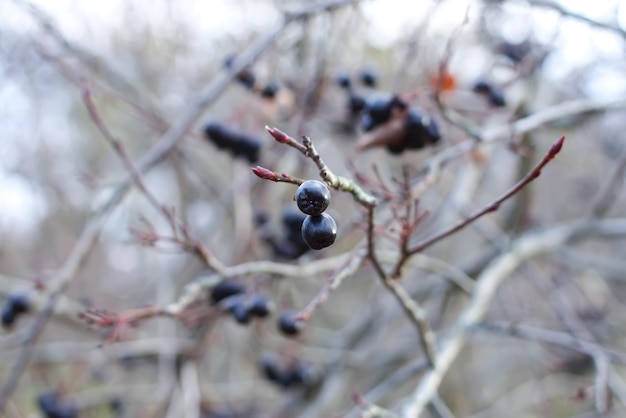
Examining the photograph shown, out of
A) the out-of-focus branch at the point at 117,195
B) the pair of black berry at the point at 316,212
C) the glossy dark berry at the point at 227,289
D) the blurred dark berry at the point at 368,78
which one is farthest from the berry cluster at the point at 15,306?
the pair of black berry at the point at 316,212

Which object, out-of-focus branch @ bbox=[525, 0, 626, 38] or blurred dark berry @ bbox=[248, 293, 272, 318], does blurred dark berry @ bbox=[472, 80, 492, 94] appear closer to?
out-of-focus branch @ bbox=[525, 0, 626, 38]

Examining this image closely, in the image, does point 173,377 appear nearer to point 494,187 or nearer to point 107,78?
point 107,78

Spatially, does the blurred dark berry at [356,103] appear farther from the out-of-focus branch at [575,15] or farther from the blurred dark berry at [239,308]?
the blurred dark berry at [239,308]

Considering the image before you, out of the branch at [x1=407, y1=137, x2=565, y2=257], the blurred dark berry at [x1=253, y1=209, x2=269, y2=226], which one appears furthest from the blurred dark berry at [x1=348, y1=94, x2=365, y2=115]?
the branch at [x1=407, y1=137, x2=565, y2=257]

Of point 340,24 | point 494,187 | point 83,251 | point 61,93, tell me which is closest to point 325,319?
point 494,187

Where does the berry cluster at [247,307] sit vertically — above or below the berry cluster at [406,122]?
below
